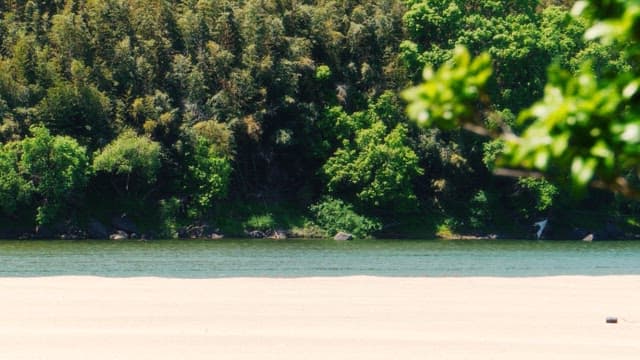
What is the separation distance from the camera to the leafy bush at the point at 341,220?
232ft

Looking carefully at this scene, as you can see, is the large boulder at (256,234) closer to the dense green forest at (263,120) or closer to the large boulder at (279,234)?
the dense green forest at (263,120)

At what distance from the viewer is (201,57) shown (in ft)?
241

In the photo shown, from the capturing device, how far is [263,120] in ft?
241

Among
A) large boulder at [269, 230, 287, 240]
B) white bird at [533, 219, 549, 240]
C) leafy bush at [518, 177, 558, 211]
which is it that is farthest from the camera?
white bird at [533, 219, 549, 240]

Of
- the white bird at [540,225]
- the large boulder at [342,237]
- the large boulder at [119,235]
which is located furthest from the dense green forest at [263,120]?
the large boulder at [342,237]

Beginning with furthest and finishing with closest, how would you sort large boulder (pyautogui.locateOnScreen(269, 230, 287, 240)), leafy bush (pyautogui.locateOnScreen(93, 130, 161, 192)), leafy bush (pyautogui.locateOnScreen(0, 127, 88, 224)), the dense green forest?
large boulder (pyautogui.locateOnScreen(269, 230, 287, 240)) < the dense green forest < leafy bush (pyautogui.locateOnScreen(93, 130, 161, 192)) < leafy bush (pyautogui.locateOnScreen(0, 127, 88, 224))

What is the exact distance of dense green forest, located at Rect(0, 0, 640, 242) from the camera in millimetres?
67062

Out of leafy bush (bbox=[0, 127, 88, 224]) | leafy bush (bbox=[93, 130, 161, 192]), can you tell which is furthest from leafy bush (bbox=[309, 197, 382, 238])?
leafy bush (bbox=[0, 127, 88, 224])
